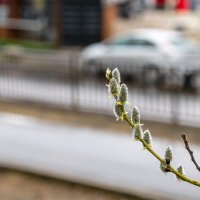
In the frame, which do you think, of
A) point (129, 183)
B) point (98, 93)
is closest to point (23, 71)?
point (98, 93)

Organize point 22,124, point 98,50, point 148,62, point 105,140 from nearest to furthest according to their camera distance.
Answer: point 105,140 → point 22,124 → point 148,62 → point 98,50

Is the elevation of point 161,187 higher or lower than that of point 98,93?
higher

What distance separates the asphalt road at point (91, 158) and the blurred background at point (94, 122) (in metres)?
0.02

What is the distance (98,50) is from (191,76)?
24.4 feet

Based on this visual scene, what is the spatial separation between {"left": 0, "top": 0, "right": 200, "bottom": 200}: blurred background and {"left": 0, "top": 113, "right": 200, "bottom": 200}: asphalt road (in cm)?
2

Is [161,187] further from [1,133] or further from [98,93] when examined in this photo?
[98,93]

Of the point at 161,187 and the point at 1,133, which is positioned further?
the point at 1,133

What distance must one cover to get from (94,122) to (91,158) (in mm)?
3103

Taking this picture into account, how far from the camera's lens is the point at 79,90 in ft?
51.0

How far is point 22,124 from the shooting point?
13.8 meters

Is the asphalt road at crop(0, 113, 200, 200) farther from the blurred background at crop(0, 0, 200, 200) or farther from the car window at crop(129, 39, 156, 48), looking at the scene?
the car window at crop(129, 39, 156, 48)

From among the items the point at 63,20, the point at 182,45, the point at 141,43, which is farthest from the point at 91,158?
the point at 63,20

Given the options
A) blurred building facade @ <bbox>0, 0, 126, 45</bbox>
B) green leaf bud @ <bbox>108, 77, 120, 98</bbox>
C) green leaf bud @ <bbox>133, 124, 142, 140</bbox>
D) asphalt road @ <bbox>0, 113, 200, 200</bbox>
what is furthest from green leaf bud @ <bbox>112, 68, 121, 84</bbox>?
blurred building facade @ <bbox>0, 0, 126, 45</bbox>

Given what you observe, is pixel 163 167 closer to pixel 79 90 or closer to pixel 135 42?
pixel 79 90
